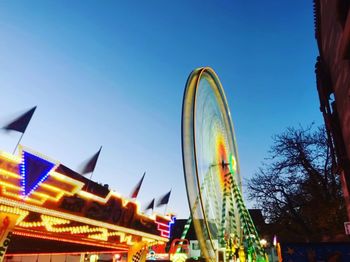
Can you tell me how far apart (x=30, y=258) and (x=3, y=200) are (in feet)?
55.4

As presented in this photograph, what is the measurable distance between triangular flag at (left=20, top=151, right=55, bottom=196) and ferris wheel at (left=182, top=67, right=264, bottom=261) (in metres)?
6.56

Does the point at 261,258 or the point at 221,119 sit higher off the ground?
the point at 221,119

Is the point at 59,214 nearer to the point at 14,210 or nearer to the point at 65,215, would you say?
the point at 65,215

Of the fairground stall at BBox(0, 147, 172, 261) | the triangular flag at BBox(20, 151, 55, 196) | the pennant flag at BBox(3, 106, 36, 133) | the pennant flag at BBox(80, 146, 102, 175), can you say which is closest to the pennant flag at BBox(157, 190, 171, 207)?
the fairground stall at BBox(0, 147, 172, 261)

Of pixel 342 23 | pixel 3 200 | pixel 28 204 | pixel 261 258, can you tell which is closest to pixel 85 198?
pixel 28 204

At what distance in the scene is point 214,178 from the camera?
19.4m

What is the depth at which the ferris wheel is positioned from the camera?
13.8m

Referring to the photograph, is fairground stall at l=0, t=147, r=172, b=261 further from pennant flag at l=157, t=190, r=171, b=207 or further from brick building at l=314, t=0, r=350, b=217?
brick building at l=314, t=0, r=350, b=217

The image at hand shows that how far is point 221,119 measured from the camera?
899 inches

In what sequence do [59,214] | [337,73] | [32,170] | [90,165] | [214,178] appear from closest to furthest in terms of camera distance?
1. [32,170]
2. [59,214]
3. [337,73]
4. [90,165]
5. [214,178]

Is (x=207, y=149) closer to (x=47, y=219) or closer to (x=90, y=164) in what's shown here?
(x=90, y=164)

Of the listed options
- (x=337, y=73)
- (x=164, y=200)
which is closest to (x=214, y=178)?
(x=164, y=200)

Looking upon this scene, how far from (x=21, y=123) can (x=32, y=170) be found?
1.99m

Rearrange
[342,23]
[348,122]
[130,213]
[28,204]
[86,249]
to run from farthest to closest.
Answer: [86,249]
[130,213]
[348,122]
[342,23]
[28,204]
